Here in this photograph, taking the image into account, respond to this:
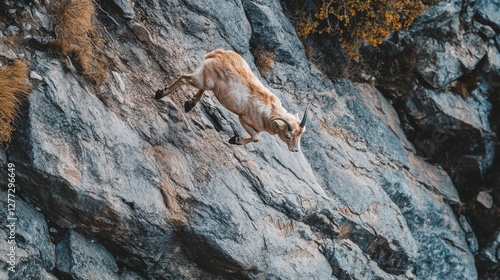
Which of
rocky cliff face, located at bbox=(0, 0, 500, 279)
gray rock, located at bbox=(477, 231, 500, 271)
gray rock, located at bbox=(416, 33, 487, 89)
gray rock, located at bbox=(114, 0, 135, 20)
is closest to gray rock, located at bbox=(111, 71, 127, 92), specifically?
rocky cliff face, located at bbox=(0, 0, 500, 279)

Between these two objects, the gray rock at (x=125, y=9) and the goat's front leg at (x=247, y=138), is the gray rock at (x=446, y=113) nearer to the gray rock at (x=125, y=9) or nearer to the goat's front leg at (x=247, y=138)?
the goat's front leg at (x=247, y=138)

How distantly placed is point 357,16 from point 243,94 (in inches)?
241

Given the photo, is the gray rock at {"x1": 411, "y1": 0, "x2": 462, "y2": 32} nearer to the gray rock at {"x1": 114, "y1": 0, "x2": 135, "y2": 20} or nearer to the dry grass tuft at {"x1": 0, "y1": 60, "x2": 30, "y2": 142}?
the gray rock at {"x1": 114, "y1": 0, "x2": 135, "y2": 20}

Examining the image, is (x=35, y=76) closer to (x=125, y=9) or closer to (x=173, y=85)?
(x=173, y=85)

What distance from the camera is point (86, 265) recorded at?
31.6ft

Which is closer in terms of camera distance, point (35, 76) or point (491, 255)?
point (35, 76)

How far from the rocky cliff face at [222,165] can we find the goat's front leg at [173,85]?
19 centimetres

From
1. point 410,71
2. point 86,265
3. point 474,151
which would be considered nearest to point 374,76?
point 410,71

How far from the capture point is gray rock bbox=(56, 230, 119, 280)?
949cm

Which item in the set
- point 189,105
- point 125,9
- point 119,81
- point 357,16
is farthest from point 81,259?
point 357,16

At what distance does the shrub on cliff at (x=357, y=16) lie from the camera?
14852 millimetres

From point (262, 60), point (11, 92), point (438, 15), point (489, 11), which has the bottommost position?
point (11, 92)

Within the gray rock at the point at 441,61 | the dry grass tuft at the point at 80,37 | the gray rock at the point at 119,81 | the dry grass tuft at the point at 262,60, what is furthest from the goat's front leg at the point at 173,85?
the gray rock at the point at 441,61

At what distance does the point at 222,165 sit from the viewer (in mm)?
11242
